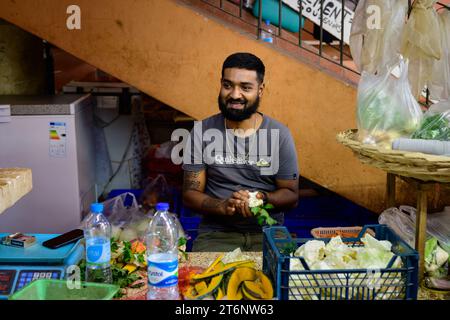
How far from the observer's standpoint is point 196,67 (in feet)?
13.1

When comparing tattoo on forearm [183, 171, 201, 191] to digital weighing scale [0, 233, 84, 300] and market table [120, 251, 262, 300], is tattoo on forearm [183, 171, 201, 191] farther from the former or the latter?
digital weighing scale [0, 233, 84, 300]

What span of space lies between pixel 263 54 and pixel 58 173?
73.4 inches

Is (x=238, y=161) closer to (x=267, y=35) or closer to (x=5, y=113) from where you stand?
(x=267, y=35)

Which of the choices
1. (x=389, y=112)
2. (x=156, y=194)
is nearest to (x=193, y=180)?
(x=389, y=112)

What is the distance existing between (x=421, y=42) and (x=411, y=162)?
93cm

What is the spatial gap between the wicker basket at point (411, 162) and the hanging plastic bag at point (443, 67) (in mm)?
787

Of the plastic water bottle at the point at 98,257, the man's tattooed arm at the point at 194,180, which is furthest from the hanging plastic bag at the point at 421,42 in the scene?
the plastic water bottle at the point at 98,257

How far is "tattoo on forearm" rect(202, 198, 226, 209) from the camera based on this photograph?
3.06m

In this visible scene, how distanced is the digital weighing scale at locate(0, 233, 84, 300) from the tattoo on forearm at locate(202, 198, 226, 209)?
993 millimetres

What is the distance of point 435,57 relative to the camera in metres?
2.75

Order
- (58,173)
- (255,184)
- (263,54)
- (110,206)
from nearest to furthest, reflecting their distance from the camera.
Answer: (255,184) → (263,54) → (58,173) → (110,206)

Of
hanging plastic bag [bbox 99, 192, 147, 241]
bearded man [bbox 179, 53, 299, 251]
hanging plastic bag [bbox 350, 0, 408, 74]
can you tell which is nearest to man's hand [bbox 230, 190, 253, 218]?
bearded man [bbox 179, 53, 299, 251]
